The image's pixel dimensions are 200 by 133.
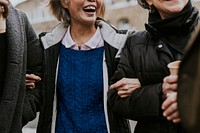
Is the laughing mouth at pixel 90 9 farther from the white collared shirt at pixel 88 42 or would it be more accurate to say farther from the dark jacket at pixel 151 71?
the dark jacket at pixel 151 71

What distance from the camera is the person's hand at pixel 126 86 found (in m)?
2.15

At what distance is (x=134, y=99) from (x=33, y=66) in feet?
2.85

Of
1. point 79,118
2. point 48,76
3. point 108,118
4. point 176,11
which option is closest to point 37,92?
point 48,76

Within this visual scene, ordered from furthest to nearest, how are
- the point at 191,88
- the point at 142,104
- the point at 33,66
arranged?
the point at 33,66, the point at 142,104, the point at 191,88

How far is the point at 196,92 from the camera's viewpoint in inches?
41.0

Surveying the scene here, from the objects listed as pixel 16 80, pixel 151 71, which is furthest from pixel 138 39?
pixel 16 80

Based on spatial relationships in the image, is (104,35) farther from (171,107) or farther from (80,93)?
(171,107)

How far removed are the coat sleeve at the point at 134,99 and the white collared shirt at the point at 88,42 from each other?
0.36 m

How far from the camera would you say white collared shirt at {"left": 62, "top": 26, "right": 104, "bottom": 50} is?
2.69 m

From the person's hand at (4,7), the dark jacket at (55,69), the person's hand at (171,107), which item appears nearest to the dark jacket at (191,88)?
the person's hand at (171,107)

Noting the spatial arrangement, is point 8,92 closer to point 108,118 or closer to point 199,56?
point 108,118

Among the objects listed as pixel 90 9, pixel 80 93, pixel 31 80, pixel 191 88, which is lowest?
pixel 80 93

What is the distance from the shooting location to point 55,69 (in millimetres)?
2654

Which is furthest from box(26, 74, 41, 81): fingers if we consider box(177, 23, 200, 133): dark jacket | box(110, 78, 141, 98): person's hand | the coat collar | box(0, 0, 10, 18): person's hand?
box(177, 23, 200, 133): dark jacket
